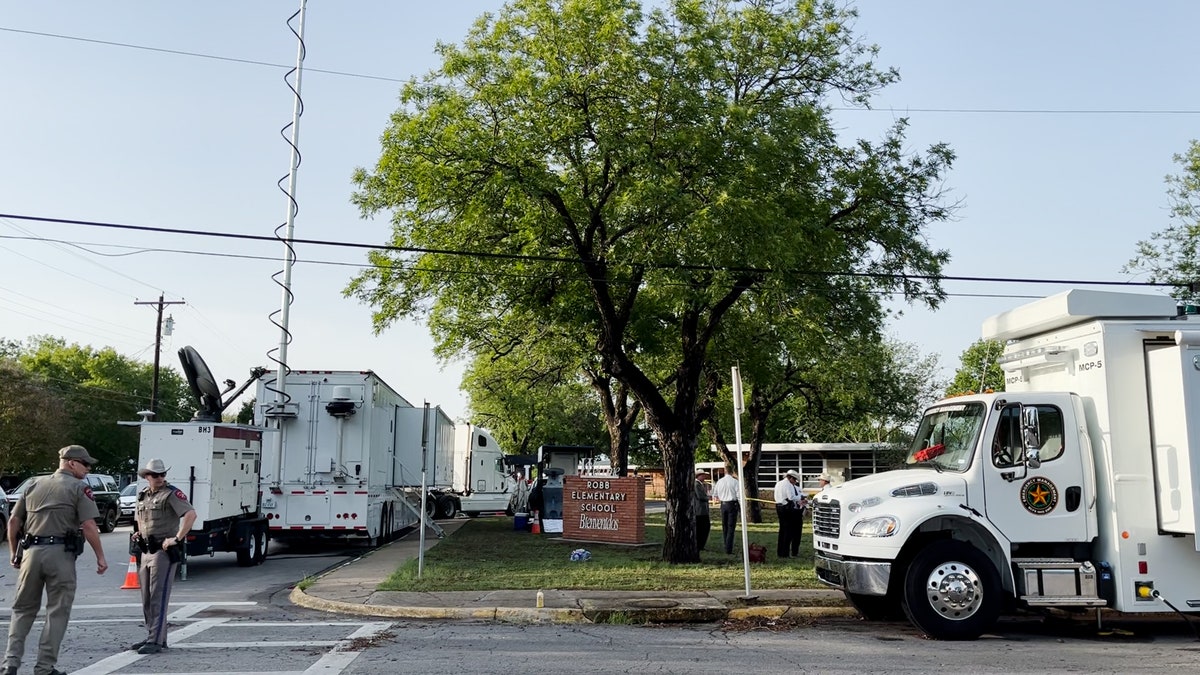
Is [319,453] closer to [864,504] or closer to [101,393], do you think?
[864,504]

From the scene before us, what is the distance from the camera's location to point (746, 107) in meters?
15.5

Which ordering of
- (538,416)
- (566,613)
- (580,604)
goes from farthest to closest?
(538,416)
(580,604)
(566,613)

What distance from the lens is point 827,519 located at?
11.2m

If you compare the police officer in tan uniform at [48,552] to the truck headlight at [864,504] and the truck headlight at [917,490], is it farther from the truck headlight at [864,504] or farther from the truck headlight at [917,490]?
the truck headlight at [917,490]

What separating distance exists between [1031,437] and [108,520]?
26.7m

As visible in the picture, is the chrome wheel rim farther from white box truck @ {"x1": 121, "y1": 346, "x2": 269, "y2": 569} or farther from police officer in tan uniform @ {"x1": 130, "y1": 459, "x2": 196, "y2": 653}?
white box truck @ {"x1": 121, "y1": 346, "x2": 269, "y2": 569}

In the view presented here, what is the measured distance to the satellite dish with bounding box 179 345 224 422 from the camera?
17578 mm

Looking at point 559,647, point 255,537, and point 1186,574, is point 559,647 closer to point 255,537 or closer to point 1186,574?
point 1186,574

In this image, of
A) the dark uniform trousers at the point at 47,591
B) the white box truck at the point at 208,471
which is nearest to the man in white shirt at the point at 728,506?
the white box truck at the point at 208,471

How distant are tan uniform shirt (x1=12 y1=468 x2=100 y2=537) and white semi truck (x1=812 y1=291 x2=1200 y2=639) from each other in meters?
7.52

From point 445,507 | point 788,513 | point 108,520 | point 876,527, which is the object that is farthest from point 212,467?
point 445,507

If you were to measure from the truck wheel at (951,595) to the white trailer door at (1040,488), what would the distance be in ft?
2.00

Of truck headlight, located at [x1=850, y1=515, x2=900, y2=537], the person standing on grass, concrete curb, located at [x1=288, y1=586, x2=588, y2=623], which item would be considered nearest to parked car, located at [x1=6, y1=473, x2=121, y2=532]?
the person standing on grass

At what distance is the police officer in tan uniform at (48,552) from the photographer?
7.74 meters
